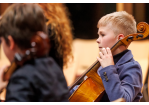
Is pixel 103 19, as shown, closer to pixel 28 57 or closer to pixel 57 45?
pixel 57 45

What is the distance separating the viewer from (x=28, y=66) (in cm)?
73

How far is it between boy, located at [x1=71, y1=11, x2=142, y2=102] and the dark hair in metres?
0.36

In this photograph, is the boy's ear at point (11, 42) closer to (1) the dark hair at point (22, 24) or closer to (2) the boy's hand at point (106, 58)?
(1) the dark hair at point (22, 24)

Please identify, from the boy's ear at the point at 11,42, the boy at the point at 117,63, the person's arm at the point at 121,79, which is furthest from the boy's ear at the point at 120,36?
the boy's ear at the point at 11,42

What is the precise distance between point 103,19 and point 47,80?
0.48 m

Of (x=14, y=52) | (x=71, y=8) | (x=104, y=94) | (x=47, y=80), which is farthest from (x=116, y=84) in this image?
(x=71, y=8)

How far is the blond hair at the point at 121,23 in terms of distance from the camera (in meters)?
0.98

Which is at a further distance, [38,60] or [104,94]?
[104,94]

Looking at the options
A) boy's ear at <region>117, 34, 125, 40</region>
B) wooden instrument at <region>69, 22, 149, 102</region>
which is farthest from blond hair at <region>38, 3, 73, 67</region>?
boy's ear at <region>117, 34, 125, 40</region>

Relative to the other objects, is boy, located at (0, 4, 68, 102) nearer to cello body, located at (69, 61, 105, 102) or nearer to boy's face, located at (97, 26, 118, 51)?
cello body, located at (69, 61, 105, 102)

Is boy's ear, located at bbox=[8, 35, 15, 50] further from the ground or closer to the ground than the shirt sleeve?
further from the ground

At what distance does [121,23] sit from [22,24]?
0.50 metres

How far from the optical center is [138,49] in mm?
1227

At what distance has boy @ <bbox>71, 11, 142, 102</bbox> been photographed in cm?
90
